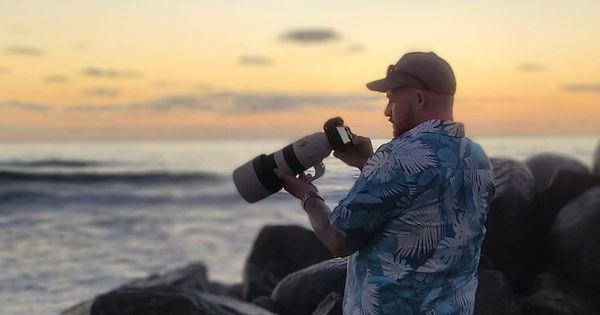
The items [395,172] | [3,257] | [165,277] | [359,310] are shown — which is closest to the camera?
[395,172]

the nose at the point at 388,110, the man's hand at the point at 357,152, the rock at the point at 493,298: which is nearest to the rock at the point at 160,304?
the rock at the point at 493,298

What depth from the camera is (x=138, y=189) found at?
2962 cm

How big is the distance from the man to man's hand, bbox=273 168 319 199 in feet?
0.19

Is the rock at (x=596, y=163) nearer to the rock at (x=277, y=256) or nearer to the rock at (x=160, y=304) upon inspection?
the rock at (x=277, y=256)

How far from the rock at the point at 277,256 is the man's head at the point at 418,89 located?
6.36 metres

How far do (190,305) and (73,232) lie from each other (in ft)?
44.3

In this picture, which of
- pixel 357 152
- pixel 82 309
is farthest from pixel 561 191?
pixel 357 152

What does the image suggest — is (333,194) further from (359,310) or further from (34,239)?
(34,239)

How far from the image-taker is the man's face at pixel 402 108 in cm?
296

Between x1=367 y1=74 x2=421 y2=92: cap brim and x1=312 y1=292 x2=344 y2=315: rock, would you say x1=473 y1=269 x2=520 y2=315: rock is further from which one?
x1=367 y1=74 x2=421 y2=92: cap brim

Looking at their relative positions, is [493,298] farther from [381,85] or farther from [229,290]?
[229,290]

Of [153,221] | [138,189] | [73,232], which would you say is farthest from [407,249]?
[138,189]

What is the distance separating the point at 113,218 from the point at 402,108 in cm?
2028

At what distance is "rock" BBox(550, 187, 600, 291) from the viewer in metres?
7.05
